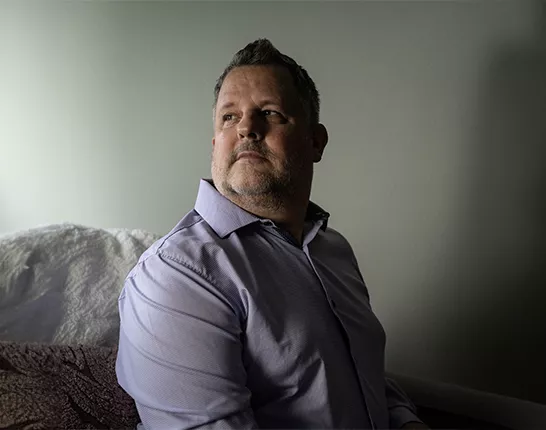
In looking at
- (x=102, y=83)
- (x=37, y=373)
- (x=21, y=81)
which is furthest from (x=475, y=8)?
(x=37, y=373)

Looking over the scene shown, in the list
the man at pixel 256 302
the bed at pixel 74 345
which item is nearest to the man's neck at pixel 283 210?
the man at pixel 256 302

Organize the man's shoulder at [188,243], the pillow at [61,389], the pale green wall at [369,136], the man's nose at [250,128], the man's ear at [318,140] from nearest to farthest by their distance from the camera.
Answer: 1. the pillow at [61,389]
2. the man's shoulder at [188,243]
3. the man's nose at [250,128]
4. the man's ear at [318,140]
5. the pale green wall at [369,136]

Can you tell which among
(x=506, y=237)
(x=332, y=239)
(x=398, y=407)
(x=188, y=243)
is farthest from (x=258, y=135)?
(x=506, y=237)

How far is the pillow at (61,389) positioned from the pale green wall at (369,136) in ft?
1.90

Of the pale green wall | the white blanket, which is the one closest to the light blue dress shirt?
the white blanket

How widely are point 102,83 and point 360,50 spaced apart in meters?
0.68

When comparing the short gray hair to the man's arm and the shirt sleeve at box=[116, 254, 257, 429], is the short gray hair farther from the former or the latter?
the man's arm

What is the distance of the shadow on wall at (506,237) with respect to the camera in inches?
51.1

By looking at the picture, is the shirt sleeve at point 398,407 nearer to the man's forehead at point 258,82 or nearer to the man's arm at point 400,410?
the man's arm at point 400,410

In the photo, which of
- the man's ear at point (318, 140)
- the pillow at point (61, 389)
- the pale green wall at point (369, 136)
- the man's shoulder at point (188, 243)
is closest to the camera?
the pillow at point (61, 389)

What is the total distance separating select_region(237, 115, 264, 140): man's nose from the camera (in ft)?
3.20

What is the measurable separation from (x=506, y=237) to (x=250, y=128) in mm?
781

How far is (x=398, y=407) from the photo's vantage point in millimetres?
1076

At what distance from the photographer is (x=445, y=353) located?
140cm
